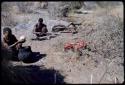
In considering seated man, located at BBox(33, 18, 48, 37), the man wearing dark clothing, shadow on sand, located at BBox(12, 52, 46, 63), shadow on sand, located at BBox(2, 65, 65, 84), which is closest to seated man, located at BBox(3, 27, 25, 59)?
the man wearing dark clothing

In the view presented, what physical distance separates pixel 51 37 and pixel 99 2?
32.0 ft

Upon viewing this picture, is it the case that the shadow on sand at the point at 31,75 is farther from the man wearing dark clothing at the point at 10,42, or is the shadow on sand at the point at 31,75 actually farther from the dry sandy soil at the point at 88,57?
the man wearing dark clothing at the point at 10,42

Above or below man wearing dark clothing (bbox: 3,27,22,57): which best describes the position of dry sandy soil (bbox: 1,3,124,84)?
below

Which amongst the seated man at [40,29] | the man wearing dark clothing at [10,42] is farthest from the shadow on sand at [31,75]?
the seated man at [40,29]

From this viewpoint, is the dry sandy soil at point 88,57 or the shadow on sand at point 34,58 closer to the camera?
the dry sandy soil at point 88,57

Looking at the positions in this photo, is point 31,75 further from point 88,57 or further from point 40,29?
point 40,29

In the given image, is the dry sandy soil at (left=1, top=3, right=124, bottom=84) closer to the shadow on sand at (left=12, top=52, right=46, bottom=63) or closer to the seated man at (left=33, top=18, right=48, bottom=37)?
the shadow on sand at (left=12, top=52, right=46, bottom=63)

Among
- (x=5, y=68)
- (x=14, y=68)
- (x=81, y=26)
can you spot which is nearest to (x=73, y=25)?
(x=81, y=26)

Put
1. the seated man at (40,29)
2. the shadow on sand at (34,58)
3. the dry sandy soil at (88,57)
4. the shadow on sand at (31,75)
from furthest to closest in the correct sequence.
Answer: the seated man at (40,29) → the shadow on sand at (34,58) → the dry sandy soil at (88,57) → the shadow on sand at (31,75)

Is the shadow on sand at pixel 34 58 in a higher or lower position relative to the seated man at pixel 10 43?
lower

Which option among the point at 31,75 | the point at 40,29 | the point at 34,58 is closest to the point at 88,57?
the point at 34,58

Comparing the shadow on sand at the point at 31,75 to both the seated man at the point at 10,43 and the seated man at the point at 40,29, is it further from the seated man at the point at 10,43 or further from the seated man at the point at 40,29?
the seated man at the point at 40,29

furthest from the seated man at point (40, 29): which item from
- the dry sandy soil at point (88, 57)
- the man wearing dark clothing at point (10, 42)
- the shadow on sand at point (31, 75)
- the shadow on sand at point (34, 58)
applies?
the shadow on sand at point (31, 75)

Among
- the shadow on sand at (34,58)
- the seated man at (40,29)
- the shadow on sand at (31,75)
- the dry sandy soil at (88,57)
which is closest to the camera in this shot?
the shadow on sand at (31,75)
